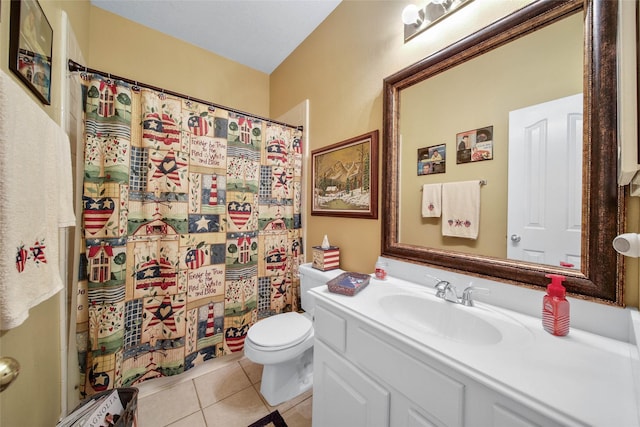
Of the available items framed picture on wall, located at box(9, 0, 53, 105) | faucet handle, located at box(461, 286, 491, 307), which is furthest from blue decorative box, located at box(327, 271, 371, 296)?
framed picture on wall, located at box(9, 0, 53, 105)

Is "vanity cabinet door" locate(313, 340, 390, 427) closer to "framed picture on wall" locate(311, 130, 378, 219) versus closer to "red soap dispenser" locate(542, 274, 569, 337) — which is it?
"red soap dispenser" locate(542, 274, 569, 337)

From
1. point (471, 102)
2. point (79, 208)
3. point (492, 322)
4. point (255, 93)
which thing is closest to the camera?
point (492, 322)

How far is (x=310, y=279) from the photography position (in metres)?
1.57

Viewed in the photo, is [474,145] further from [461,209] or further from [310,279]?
[310,279]

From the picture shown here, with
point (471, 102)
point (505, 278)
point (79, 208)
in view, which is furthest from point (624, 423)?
point (79, 208)

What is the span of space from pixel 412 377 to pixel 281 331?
882mm

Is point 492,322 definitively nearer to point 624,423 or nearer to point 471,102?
point 624,423

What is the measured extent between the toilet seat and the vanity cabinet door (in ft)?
1.02

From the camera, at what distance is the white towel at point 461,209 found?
102 cm

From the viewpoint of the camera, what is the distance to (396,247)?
1276 mm

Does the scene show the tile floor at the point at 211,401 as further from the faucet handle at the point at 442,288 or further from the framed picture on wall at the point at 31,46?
the framed picture on wall at the point at 31,46

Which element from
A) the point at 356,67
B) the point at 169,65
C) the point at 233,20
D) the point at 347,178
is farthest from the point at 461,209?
the point at 169,65

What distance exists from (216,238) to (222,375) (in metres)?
0.96

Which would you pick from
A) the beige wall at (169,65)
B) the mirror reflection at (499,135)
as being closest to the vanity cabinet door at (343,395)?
the mirror reflection at (499,135)
